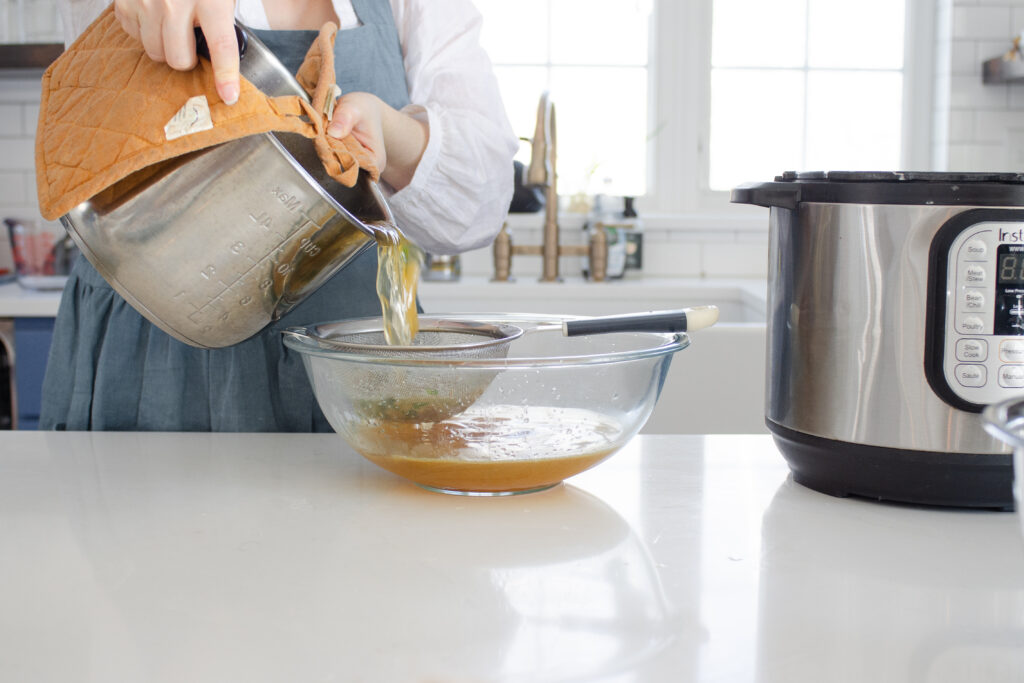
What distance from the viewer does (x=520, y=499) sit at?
0.73m

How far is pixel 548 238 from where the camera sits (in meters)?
2.57

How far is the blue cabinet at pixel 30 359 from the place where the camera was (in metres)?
2.09

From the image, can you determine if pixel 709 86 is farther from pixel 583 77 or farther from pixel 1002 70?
pixel 1002 70

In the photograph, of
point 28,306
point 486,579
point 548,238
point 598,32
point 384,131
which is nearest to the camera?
point 486,579

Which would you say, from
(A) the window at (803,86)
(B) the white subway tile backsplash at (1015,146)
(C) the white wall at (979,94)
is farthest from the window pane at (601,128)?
(B) the white subway tile backsplash at (1015,146)

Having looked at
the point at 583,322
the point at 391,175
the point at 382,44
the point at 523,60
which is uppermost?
the point at 523,60

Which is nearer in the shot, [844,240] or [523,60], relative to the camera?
[844,240]

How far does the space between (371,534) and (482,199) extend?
1.89ft

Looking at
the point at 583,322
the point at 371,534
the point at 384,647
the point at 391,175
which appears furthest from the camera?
the point at 391,175

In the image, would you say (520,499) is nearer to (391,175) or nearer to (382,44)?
(391,175)

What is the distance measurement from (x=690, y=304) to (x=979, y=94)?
98 cm

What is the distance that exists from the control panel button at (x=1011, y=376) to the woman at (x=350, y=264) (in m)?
0.60

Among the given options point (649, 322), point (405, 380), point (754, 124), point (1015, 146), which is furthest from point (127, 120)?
point (1015, 146)

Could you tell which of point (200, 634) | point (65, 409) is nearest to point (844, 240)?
point (200, 634)
